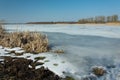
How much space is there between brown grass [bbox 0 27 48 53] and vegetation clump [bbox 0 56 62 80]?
8.88ft

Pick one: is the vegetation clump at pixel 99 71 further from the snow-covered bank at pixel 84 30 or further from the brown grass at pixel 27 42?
the snow-covered bank at pixel 84 30

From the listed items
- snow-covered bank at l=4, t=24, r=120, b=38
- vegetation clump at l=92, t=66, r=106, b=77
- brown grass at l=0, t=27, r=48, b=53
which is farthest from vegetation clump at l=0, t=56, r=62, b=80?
snow-covered bank at l=4, t=24, r=120, b=38

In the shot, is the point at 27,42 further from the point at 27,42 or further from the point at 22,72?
the point at 22,72

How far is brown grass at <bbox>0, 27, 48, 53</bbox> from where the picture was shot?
41.9ft

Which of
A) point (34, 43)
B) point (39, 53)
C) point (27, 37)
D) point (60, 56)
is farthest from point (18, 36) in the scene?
point (60, 56)

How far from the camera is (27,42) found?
14.6 metres

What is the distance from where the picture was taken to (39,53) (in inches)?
474

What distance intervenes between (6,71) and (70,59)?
9.84 ft

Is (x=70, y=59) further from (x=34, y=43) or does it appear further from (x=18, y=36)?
(x=18, y=36)

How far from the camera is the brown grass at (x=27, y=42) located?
12765 mm

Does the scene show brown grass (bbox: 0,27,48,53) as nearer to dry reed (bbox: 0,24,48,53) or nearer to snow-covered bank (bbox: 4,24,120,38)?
dry reed (bbox: 0,24,48,53)

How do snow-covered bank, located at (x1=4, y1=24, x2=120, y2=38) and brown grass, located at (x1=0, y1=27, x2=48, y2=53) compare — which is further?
snow-covered bank, located at (x1=4, y1=24, x2=120, y2=38)

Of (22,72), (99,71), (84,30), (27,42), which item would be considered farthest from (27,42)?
(84,30)

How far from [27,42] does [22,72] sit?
5.81 m
